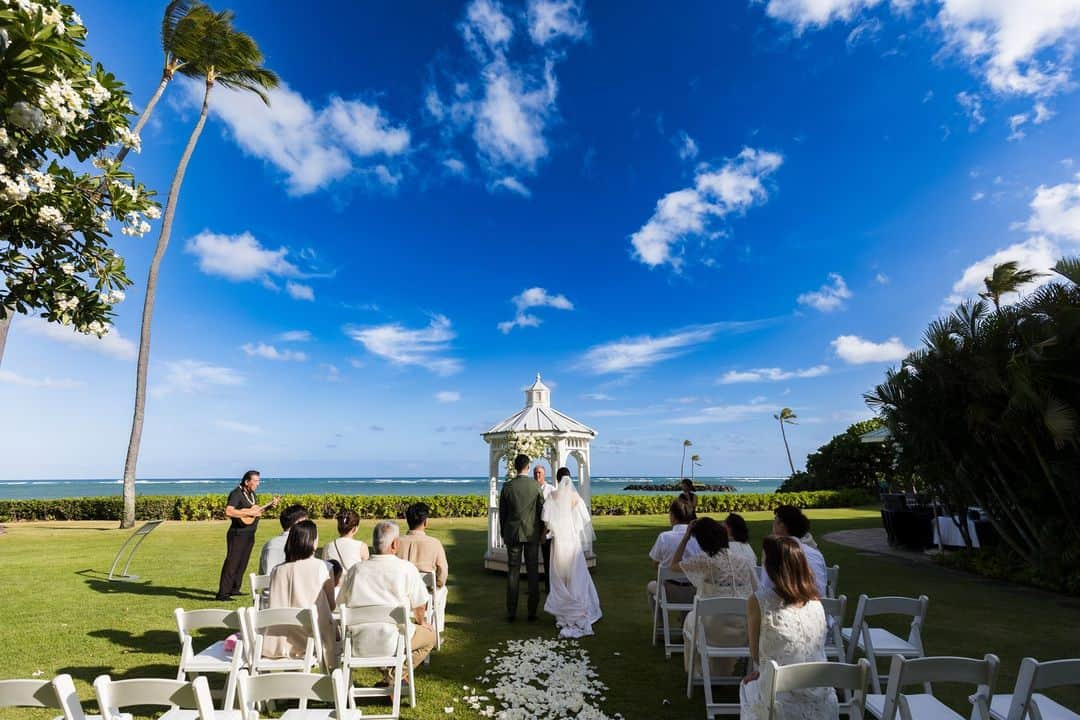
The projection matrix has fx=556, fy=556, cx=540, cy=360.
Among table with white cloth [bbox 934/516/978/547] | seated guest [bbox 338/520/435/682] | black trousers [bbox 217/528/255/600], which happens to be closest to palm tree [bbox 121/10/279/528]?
black trousers [bbox 217/528/255/600]

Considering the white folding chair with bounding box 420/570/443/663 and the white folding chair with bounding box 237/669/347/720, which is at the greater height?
the white folding chair with bounding box 237/669/347/720

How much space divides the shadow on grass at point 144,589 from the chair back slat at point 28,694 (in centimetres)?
634

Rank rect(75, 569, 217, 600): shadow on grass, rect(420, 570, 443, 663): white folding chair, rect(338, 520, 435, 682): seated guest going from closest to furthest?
rect(338, 520, 435, 682): seated guest, rect(420, 570, 443, 663): white folding chair, rect(75, 569, 217, 600): shadow on grass

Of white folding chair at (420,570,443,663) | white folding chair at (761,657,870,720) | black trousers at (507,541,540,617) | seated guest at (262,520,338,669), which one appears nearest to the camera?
white folding chair at (761,657,870,720)

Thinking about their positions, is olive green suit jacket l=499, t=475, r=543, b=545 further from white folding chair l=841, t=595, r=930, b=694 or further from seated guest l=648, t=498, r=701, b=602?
white folding chair l=841, t=595, r=930, b=694

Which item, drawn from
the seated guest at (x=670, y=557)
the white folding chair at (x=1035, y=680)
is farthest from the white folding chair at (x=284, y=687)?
the seated guest at (x=670, y=557)

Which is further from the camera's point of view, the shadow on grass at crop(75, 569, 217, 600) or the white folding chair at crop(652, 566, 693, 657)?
Result: the shadow on grass at crop(75, 569, 217, 600)

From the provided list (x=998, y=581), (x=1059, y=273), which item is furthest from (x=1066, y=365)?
(x=998, y=581)

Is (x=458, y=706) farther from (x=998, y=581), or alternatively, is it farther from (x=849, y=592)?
(x=998, y=581)

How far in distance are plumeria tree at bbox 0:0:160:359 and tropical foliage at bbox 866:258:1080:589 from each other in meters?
10.2

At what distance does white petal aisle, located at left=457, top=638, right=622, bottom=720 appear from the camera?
403 cm

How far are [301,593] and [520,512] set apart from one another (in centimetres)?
314

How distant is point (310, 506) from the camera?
20.2 meters

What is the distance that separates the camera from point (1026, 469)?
8805 mm
